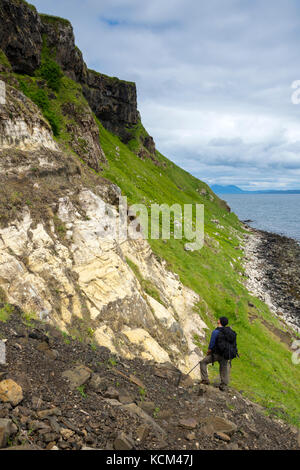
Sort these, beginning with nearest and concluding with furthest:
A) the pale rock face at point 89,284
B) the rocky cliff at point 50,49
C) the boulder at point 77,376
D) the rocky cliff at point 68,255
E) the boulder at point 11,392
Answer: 1. the boulder at point 11,392
2. the boulder at point 77,376
3. the pale rock face at point 89,284
4. the rocky cliff at point 68,255
5. the rocky cliff at point 50,49

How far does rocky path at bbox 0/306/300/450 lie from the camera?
276 inches

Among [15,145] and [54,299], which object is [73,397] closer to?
[54,299]

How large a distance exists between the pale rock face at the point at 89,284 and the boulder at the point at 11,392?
19.5ft

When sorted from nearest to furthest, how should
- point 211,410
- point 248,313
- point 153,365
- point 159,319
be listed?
point 211,410
point 153,365
point 159,319
point 248,313

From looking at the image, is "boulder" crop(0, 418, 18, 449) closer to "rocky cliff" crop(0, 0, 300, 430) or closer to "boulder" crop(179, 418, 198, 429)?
"boulder" crop(179, 418, 198, 429)

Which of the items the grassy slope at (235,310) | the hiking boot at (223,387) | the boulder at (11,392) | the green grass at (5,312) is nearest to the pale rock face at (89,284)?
the green grass at (5,312)

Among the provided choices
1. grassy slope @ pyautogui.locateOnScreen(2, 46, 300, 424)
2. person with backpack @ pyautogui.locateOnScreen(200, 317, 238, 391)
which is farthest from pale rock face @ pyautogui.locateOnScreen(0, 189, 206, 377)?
grassy slope @ pyautogui.locateOnScreen(2, 46, 300, 424)

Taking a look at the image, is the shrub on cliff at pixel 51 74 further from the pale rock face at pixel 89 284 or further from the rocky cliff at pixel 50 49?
the pale rock face at pixel 89 284

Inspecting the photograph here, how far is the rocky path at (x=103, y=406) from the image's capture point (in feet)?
23.0

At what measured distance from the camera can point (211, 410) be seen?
10.3 metres

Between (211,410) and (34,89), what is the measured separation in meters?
51.8

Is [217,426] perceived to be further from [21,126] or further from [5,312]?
[21,126]

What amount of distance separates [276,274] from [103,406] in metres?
61.4
